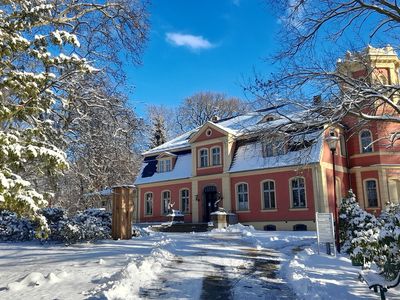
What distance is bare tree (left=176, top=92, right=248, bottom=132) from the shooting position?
49500 mm

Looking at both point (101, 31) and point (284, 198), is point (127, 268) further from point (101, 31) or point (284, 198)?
point (284, 198)

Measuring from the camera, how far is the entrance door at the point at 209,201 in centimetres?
2945

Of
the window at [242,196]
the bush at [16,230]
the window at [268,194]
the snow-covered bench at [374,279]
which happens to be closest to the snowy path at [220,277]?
the snow-covered bench at [374,279]

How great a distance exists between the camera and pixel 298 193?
25.4m

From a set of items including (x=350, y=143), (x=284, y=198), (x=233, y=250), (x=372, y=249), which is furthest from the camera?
(x=350, y=143)

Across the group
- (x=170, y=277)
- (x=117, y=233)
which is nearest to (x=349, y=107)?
(x=170, y=277)

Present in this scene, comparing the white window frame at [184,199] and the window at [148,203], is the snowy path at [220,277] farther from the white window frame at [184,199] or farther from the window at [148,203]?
the window at [148,203]

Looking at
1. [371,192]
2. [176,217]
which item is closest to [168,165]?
[176,217]

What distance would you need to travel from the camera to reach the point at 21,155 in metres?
5.03

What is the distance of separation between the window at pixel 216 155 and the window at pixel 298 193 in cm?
628

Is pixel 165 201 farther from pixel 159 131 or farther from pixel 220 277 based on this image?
pixel 220 277

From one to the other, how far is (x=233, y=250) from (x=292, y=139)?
4348 millimetres

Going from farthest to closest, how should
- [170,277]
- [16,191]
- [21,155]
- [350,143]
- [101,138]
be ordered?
[350,143], [101,138], [170,277], [21,155], [16,191]

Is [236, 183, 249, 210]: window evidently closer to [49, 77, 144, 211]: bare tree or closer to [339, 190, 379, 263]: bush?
[49, 77, 144, 211]: bare tree
